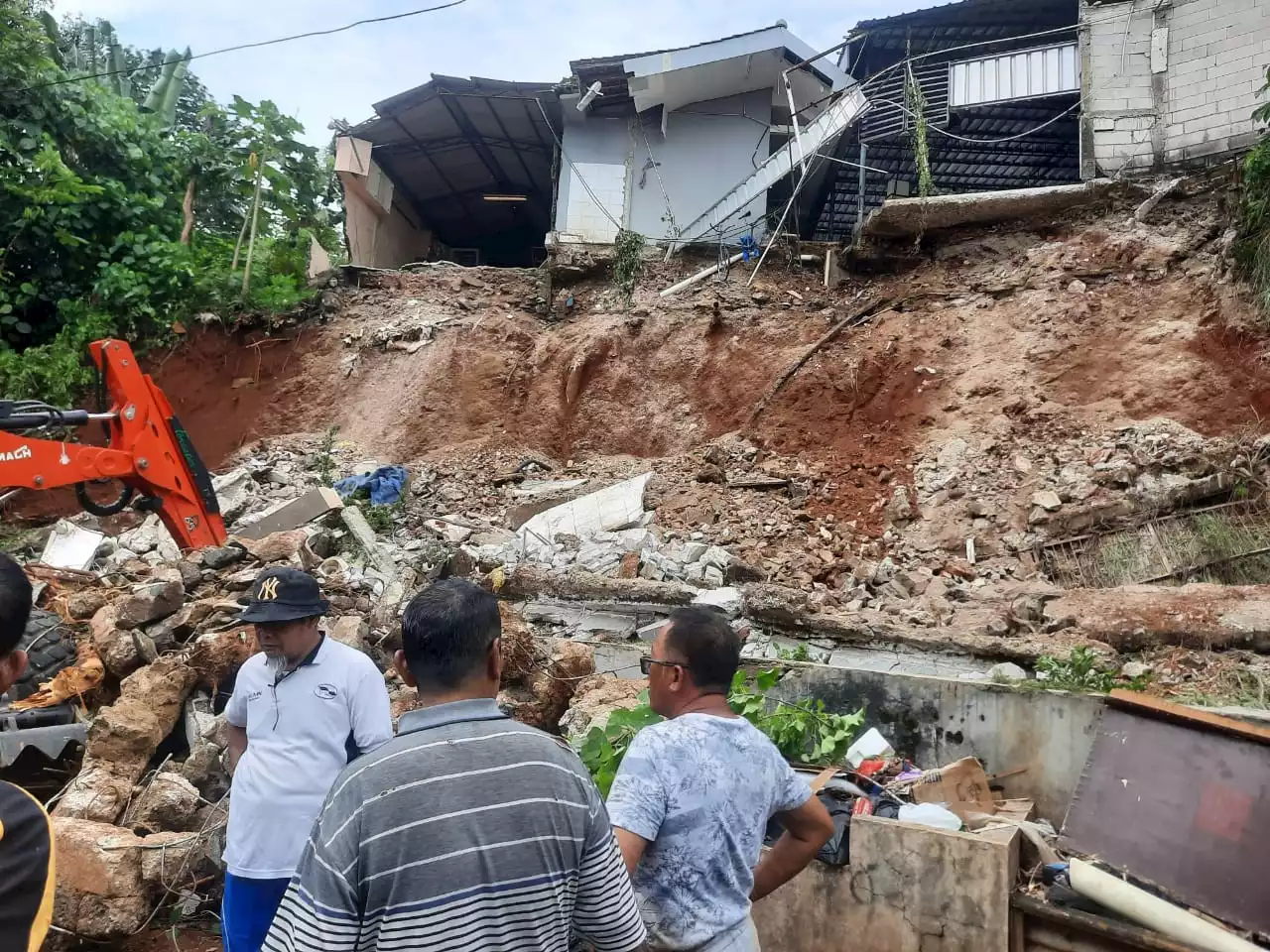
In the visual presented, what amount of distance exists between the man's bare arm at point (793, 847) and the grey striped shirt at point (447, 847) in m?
0.78

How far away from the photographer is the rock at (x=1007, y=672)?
5246 millimetres

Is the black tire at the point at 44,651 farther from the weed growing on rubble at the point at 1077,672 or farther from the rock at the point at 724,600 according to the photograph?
A: the weed growing on rubble at the point at 1077,672

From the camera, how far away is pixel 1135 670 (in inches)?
207

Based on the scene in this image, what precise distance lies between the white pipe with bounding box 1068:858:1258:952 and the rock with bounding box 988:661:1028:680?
2100 millimetres

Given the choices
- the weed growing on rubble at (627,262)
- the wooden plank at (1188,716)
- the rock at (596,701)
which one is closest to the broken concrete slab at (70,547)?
the rock at (596,701)

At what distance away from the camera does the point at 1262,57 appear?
9938 mm

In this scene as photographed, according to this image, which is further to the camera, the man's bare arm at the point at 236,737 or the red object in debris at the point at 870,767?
the red object in debris at the point at 870,767

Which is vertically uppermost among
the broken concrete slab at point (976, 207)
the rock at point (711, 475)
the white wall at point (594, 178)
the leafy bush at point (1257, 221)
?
the white wall at point (594, 178)

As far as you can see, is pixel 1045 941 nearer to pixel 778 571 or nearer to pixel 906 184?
pixel 778 571

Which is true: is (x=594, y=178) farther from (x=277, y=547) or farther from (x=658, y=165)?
(x=277, y=547)

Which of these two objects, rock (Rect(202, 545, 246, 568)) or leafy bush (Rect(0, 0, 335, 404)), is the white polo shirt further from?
leafy bush (Rect(0, 0, 335, 404))

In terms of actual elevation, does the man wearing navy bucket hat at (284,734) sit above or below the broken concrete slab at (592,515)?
below

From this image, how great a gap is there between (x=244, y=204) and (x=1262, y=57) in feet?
51.3

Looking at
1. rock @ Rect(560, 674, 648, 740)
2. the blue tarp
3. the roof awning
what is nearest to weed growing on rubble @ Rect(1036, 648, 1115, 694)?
rock @ Rect(560, 674, 648, 740)
